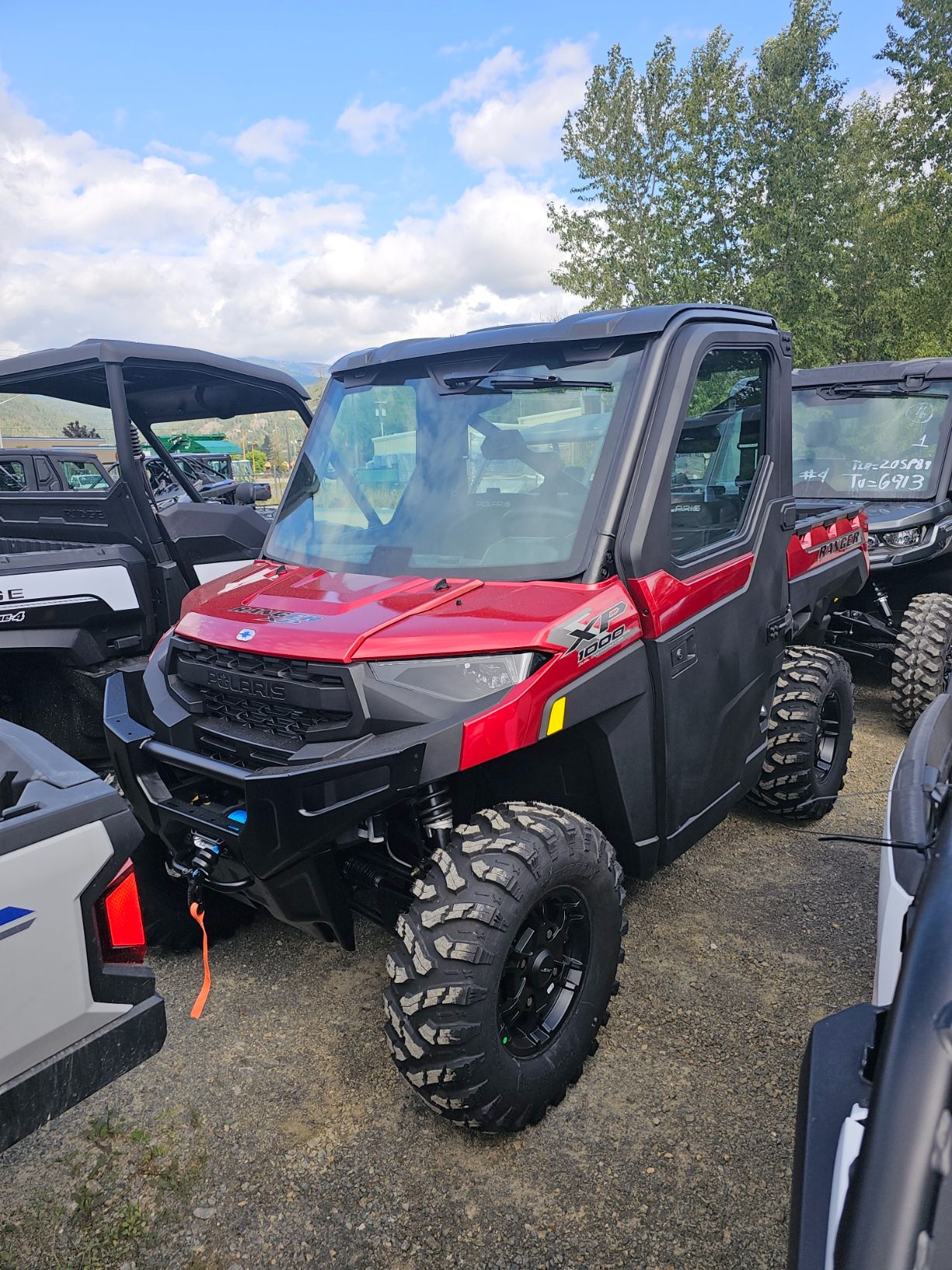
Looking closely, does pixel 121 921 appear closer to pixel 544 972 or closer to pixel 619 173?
pixel 544 972

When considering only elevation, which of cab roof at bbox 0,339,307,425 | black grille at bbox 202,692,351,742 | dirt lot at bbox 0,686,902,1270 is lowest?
dirt lot at bbox 0,686,902,1270

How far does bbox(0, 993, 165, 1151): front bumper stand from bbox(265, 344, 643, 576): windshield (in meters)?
1.48

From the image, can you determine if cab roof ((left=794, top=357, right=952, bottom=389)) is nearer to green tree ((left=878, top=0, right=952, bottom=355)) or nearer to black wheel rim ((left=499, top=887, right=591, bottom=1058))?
black wheel rim ((left=499, top=887, right=591, bottom=1058))

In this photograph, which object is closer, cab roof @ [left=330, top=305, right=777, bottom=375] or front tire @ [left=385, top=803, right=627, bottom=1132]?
front tire @ [left=385, top=803, right=627, bottom=1132]

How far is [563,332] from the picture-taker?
2.82 meters

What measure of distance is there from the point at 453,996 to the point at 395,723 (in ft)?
2.29

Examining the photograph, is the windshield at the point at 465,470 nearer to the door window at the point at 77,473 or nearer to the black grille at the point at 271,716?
the black grille at the point at 271,716

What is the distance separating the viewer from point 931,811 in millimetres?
1648

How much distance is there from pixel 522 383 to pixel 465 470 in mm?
338

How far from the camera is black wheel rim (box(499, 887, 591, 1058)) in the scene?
2443mm

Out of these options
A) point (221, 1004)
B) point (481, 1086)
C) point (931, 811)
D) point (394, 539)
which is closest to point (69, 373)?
point (394, 539)

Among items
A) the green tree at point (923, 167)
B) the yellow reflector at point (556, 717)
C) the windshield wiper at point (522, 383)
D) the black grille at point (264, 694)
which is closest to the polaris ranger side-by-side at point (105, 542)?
the black grille at point (264, 694)

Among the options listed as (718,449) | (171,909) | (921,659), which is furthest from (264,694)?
(921,659)

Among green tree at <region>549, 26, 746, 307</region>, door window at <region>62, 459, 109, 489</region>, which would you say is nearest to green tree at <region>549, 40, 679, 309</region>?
green tree at <region>549, 26, 746, 307</region>
